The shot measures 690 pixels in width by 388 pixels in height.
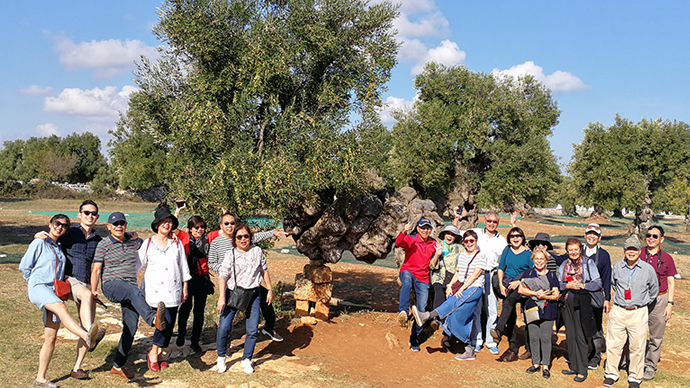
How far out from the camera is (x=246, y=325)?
24.1ft

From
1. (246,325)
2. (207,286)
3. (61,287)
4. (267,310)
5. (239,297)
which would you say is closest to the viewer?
(61,287)

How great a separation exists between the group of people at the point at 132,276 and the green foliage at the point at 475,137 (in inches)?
438

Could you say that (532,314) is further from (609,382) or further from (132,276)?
(132,276)

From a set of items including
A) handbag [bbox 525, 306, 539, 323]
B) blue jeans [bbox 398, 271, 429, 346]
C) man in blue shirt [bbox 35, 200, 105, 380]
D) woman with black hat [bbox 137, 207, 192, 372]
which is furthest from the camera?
blue jeans [bbox 398, 271, 429, 346]

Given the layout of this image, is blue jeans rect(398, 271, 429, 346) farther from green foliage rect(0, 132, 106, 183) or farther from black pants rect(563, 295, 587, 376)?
green foliage rect(0, 132, 106, 183)

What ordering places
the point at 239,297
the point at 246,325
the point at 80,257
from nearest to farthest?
the point at 80,257 < the point at 239,297 < the point at 246,325

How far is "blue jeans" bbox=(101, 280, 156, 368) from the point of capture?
6.46 m

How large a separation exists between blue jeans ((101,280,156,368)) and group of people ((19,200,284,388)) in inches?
0.5

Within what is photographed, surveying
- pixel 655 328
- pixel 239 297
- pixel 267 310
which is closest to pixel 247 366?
pixel 239 297

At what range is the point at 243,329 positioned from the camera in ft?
31.4

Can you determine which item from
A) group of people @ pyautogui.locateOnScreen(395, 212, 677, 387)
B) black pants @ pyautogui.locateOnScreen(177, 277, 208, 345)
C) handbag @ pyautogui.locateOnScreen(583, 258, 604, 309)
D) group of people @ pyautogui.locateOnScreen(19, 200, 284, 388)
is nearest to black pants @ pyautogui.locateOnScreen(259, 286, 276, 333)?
group of people @ pyautogui.locateOnScreen(19, 200, 284, 388)

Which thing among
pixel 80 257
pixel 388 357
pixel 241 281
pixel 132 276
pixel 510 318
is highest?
pixel 80 257

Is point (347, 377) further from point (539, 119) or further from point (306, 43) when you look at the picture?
point (539, 119)

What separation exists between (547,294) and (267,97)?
20.3 feet
